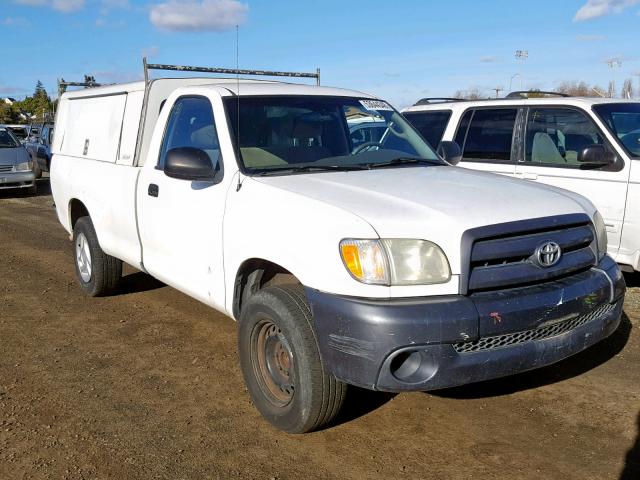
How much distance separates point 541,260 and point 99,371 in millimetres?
3146

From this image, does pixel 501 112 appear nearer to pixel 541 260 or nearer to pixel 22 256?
pixel 541 260

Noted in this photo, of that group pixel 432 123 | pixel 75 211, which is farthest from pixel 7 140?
pixel 432 123

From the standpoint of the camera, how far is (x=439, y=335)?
307 centimetres

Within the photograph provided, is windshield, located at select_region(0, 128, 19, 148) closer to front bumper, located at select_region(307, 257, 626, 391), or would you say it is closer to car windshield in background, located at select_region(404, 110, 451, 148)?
car windshield in background, located at select_region(404, 110, 451, 148)

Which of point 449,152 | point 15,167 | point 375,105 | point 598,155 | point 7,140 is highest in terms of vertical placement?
point 375,105

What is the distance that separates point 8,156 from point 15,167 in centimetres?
31

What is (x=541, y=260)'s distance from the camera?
3398 mm

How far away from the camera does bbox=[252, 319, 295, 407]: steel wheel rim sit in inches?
147

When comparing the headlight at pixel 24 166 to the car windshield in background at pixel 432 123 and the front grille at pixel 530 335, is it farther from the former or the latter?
the front grille at pixel 530 335

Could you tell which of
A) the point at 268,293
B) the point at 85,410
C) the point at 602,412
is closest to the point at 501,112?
the point at 602,412

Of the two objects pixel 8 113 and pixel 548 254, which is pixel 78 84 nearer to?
pixel 548 254

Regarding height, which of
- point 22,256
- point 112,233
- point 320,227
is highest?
point 320,227

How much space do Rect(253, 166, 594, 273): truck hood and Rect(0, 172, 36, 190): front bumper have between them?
14.6 metres

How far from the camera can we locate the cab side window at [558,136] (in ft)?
21.9
